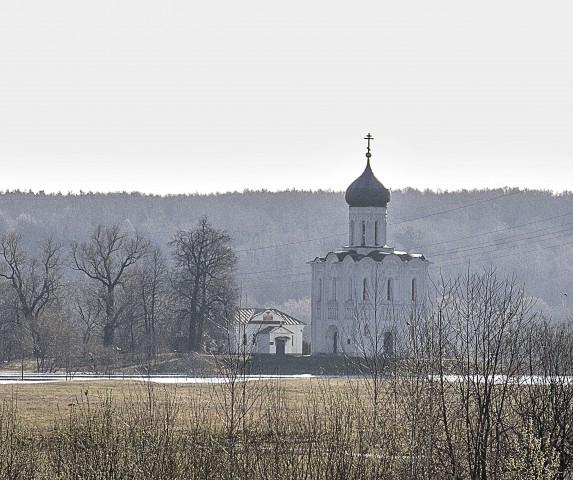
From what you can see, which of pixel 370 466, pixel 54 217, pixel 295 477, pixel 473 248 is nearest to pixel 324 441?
pixel 370 466

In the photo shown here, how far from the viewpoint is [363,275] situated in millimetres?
78188

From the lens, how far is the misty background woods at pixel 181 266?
76250mm

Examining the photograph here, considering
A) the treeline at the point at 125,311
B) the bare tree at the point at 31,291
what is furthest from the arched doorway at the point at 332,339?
the bare tree at the point at 31,291

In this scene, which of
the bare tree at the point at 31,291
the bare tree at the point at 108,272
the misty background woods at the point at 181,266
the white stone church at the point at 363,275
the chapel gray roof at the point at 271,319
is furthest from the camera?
the chapel gray roof at the point at 271,319

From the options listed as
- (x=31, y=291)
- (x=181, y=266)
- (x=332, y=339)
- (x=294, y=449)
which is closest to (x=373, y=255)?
(x=332, y=339)

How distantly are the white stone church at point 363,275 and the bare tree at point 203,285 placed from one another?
202 inches

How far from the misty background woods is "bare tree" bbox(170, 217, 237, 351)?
8cm

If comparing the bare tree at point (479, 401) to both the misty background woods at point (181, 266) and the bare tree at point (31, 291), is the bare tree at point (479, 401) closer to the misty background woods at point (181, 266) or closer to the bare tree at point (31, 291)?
the misty background woods at point (181, 266)

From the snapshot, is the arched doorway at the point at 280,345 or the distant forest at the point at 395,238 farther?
the distant forest at the point at 395,238

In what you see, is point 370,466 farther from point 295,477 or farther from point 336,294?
point 336,294

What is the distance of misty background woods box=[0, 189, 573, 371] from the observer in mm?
76250

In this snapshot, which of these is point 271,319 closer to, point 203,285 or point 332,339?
point 332,339

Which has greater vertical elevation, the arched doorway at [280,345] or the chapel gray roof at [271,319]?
the chapel gray roof at [271,319]

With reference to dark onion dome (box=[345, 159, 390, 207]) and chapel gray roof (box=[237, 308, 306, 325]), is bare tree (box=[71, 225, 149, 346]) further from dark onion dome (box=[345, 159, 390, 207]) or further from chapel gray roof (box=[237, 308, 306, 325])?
dark onion dome (box=[345, 159, 390, 207])
